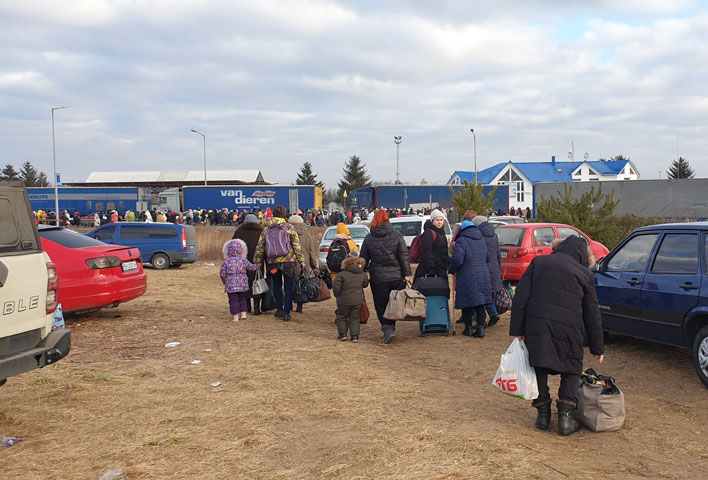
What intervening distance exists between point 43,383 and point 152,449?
279 cm

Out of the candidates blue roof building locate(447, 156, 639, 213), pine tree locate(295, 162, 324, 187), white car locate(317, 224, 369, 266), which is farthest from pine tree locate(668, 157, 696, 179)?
white car locate(317, 224, 369, 266)

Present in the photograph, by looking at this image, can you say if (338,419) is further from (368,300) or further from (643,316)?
(368,300)

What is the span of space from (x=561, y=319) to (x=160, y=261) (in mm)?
19247

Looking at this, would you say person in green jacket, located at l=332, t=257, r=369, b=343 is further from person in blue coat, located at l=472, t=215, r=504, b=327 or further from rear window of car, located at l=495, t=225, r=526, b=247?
rear window of car, located at l=495, t=225, r=526, b=247

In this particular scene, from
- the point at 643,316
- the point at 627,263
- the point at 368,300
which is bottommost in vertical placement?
the point at 368,300

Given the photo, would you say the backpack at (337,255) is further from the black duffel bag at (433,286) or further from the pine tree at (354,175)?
the pine tree at (354,175)

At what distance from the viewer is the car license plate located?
36.4ft

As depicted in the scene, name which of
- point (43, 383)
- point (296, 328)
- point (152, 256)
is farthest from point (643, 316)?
point (152, 256)

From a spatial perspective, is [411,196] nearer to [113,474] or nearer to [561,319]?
[561,319]

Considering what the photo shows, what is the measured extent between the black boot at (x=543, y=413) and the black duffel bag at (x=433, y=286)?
4.27 m

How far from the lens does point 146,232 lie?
73.2 ft

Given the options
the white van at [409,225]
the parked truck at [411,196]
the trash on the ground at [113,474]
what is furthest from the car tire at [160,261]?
the parked truck at [411,196]

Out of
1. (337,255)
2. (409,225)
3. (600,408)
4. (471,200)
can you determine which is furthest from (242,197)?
(600,408)

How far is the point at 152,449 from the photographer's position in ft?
16.6
